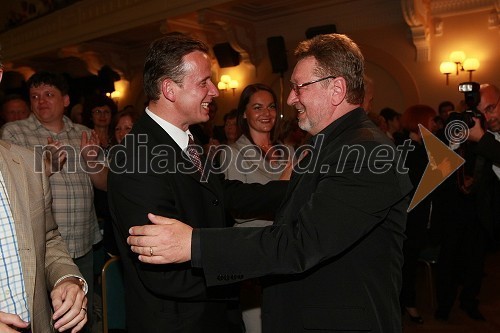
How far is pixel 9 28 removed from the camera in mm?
11570

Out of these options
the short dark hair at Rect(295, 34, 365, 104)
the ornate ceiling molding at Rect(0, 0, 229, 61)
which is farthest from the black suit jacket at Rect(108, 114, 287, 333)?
the ornate ceiling molding at Rect(0, 0, 229, 61)

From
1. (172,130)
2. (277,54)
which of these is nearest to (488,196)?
(172,130)

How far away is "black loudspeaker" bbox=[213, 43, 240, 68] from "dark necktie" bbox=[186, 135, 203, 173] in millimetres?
7382

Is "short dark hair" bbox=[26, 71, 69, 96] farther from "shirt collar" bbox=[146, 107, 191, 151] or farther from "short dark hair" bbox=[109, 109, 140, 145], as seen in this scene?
"shirt collar" bbox=[146, 107, 191, 151]

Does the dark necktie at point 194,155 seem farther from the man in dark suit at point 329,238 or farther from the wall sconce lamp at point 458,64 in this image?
the wall sconce lamp at point 458,64

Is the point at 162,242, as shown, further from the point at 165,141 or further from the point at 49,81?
the point at 49,81

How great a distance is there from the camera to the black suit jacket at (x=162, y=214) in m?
1.53

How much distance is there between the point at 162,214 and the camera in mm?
1527

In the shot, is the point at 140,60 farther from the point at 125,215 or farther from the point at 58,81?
the point at 125,215

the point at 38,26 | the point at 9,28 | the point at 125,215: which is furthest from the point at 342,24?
the point at 9,28

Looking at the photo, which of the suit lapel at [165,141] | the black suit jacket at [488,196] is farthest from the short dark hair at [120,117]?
the black suit jacket at [488,196]

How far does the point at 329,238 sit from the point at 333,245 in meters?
0.02

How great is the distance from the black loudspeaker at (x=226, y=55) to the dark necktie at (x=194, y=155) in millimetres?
7382

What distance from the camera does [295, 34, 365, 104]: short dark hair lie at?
62.9 inches
